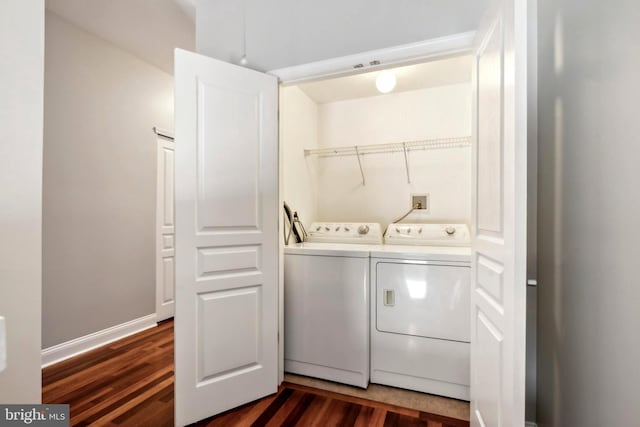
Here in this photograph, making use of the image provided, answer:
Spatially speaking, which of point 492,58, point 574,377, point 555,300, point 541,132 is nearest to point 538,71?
point 541,132

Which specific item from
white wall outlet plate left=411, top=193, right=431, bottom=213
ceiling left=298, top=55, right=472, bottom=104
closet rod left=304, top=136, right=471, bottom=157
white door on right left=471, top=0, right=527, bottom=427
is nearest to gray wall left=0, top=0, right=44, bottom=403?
white door on right left=471, top=0, right=527, bottom=427

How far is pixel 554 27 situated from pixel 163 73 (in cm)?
337

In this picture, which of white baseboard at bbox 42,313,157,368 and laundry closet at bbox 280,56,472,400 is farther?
white baseboard at bbox 42,313,157,368

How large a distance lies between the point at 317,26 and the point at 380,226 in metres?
1.62

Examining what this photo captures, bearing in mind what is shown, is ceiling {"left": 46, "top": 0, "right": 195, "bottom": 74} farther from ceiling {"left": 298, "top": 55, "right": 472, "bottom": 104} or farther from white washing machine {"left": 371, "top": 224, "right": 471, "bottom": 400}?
white washing machine {"left": 371, "top": 224, "right": 471, "bottom": 400}

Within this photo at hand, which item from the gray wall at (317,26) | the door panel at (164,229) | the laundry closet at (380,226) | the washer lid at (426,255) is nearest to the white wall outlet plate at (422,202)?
the laundry closet at (380,226)

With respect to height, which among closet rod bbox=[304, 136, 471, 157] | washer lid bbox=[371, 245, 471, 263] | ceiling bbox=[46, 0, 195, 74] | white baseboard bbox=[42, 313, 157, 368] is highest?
ceiling bbox=[46, 0, 195, 74]

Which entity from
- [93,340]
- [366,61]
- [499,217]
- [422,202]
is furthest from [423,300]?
[93,340]

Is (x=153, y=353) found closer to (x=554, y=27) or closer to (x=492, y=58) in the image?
(x=492, y=58)

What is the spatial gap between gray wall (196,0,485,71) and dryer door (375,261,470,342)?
1.34 metres

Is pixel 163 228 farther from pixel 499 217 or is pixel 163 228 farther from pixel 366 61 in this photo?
pixel 499 217

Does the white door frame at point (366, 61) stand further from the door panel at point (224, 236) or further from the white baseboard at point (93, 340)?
the white baseboard at point (93, 340)

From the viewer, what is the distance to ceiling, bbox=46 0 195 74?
7.41 feet

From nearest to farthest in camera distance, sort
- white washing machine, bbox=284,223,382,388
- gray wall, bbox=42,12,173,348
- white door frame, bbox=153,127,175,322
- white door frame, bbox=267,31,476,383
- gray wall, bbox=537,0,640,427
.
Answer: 1. gray wall, bbox=537,0,640,427
2. white door frame, bbox=267,31,476,383
3. white washing machine, bbox=284,223,382,388
4. gray wall, bbox=42,12,173,348
5. white door frame, bbox=153,127,175,322
